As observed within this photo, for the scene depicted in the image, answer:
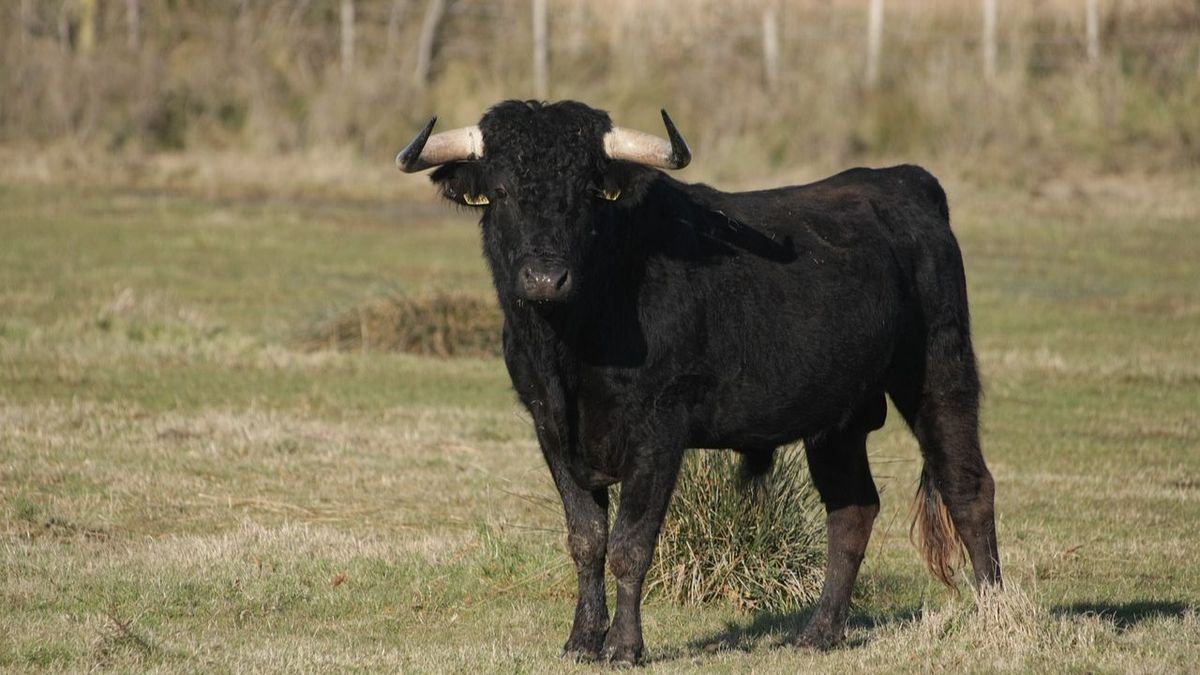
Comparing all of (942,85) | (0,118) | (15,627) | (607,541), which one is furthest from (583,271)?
(0,118)

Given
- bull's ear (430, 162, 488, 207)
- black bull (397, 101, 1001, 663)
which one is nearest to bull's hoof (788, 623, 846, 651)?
black bull (397, 101, 1001, 663)

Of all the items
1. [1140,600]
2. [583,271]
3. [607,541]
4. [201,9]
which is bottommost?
[1140,600]

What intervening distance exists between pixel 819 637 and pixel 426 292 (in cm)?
938

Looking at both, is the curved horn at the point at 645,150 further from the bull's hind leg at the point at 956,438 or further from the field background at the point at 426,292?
the field background at the point at 426,292

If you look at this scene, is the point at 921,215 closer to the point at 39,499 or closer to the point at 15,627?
the point at 15,627

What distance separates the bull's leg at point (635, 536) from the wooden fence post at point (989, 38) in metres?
25.7

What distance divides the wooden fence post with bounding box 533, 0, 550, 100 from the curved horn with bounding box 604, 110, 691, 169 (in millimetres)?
26406

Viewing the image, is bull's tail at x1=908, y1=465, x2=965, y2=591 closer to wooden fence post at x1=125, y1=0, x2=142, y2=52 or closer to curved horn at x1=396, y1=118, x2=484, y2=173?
curved horn at x1=396, y1=118, x2=484, y2=173

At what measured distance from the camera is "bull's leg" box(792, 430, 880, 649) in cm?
828

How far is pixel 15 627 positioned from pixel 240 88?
86.4 feet

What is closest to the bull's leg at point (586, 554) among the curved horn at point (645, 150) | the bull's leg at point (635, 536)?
the bull's leg at point (635, 536)

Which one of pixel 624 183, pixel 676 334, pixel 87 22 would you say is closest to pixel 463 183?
pixel 624 183

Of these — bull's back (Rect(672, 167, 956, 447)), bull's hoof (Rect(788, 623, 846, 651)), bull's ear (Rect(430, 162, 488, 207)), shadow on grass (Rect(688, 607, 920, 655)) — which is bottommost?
shadow on grass (Rect(688, 607, 920, 655))

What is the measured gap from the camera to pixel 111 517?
403 inches
